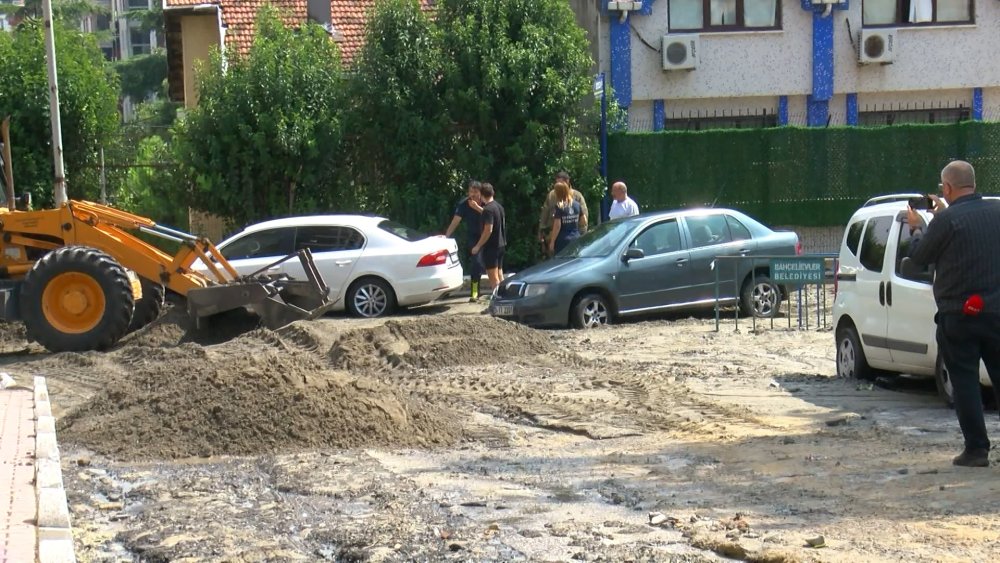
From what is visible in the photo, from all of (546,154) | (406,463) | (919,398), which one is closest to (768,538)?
(406,463)

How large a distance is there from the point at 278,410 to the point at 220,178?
13713 millimetres

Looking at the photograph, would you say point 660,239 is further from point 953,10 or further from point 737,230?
point 953,10

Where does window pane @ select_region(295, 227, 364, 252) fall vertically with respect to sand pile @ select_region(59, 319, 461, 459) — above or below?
above

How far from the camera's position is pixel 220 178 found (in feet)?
75.9

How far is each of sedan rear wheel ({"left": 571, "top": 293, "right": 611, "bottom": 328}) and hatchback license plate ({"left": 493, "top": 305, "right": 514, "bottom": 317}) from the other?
0.80 metres

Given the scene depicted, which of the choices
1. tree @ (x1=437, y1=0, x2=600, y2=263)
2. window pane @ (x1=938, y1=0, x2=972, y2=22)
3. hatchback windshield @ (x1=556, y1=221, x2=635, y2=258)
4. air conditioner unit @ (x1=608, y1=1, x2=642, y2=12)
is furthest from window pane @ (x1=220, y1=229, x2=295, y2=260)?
window pane @ (x1=938, y1=0, x2=972, y2=22)

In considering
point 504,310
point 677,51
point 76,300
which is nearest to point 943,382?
point 504,310

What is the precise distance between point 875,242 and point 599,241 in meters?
6.53

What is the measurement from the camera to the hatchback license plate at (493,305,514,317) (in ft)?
57.2

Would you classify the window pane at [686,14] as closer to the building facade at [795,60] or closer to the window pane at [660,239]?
the building facade at [795,60]

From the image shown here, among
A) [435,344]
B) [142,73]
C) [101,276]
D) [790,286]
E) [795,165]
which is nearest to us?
[435,344]

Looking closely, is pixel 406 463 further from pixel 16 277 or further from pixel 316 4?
pixel 316 4

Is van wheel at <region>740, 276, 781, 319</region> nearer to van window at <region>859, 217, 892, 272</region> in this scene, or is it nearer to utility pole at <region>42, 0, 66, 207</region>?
van window at <region>859, 217, 892, 272</region>

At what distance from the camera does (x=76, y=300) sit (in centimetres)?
1620
